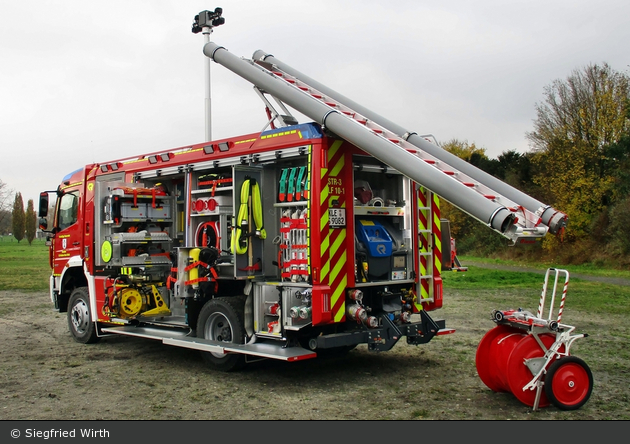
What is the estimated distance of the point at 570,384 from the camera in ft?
21.4

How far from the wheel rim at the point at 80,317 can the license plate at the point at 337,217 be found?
18.7 ft

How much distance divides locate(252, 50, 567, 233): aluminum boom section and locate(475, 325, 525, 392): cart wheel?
1.31m

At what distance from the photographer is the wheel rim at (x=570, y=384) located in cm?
648

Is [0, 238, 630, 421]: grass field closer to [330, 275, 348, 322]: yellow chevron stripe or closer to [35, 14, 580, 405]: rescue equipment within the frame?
[35, 14, 580, 405]: rescue equipment

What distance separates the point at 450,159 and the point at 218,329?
12.9ft

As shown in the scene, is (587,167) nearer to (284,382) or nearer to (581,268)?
(581,268)

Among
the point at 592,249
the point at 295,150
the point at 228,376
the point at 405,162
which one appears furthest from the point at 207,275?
the point at 592,249

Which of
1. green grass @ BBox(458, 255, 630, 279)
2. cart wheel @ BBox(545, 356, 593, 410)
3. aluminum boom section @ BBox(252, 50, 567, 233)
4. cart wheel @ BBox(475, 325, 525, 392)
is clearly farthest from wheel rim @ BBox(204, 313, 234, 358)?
green grass @ BBox(458, 255, 630, 279)

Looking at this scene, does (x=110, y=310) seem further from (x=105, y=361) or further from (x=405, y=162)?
(x=405, y=162)

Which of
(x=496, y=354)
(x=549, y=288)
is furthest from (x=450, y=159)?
(x=549, y=288)

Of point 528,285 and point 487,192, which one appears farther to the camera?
point 528,285

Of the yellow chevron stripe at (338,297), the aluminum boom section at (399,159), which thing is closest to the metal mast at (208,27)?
the aluminum boom section at (399,159)

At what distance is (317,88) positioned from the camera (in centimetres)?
1016

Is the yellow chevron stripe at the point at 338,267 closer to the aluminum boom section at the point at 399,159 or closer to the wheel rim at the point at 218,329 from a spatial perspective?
the aluminum boom section at the point at 399,159
